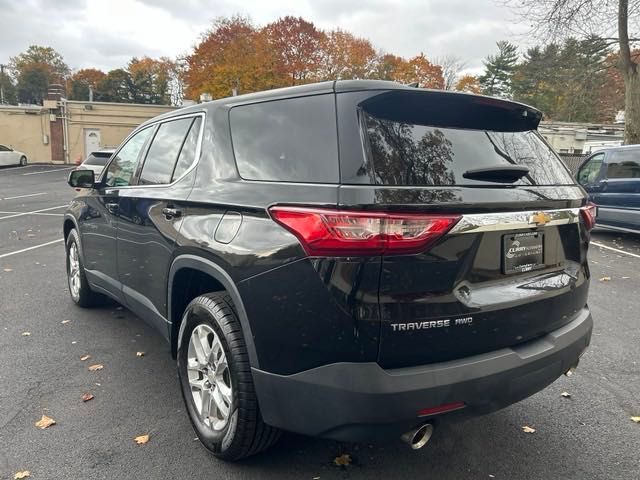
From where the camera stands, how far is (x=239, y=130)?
2646 millimetres

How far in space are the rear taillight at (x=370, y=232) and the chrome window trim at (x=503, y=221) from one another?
0.18ft

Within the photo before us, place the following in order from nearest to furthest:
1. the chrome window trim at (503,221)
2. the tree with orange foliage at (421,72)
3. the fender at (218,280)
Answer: the chrome window trim at (503,221)
the fender at (218,280)
the tree with orange foliage at (421,72)

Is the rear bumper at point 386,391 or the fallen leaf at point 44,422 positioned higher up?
the rear bumper at point 386,391

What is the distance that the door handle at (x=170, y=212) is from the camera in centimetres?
289

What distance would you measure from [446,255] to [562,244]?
0.87 metres

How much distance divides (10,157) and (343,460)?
33.5 meters

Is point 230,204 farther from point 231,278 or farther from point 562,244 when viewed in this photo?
point 562,244

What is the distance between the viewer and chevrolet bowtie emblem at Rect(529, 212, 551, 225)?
2.22 metres

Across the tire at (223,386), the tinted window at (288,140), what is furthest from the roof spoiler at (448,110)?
the tire at (223,386)

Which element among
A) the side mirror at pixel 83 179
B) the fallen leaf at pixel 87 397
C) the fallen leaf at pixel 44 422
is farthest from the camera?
the side mirror at pixel 83 179

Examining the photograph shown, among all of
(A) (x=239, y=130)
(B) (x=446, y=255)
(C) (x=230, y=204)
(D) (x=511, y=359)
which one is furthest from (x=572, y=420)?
(A) (x=239, y=130)

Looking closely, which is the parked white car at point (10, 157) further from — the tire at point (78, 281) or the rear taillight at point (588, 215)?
the rear taillight at point (588, 215)

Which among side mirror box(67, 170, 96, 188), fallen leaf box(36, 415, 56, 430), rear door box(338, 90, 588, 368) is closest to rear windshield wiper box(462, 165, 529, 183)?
rear door box(338, 90, 588, 368)

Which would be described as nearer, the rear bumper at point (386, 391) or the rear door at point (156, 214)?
the rear bumper at point (386, 391)
